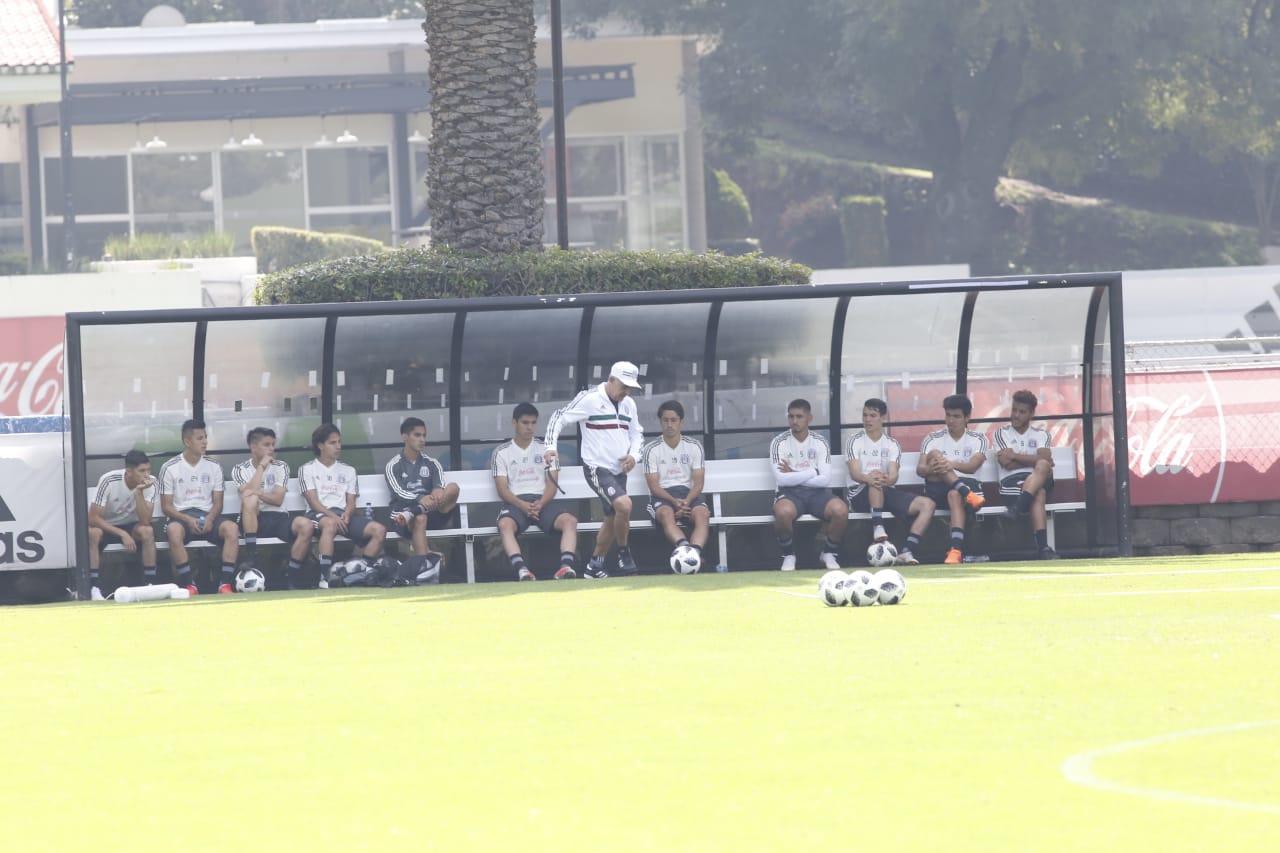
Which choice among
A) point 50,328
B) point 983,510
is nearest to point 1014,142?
point 50,328

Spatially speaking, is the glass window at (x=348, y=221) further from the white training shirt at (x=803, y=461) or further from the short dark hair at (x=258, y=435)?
Answer: the white training shirt at (x=803, y=461)

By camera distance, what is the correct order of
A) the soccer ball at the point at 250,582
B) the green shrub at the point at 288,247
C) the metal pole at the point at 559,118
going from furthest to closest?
the green shrub at the point at 288,247 < the metal pole at the point at 559,118 < the soccer ball at the point at 250,582

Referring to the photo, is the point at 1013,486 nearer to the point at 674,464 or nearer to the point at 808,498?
the point at 808,498

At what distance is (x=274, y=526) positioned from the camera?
602 inches

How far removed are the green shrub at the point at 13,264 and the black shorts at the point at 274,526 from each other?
2572cm

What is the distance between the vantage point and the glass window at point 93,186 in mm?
43688

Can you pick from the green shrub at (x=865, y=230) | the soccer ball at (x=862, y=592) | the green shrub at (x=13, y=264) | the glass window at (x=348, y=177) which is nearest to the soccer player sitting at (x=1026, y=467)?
the soccer ball at (x=862, y=592)

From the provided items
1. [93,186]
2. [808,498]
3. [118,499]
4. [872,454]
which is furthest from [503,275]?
[93,186]

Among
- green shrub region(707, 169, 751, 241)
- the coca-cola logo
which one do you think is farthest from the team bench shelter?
green shrub region(707, 169, 751, 241)

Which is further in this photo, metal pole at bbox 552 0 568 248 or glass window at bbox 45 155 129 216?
glass window at bbox 45 155 129 216

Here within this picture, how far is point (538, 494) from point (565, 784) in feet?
30.8

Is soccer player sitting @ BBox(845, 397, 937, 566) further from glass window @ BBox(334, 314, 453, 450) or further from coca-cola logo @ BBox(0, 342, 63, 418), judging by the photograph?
coca-cola logo @ BBox(0, 342, 63, 418)

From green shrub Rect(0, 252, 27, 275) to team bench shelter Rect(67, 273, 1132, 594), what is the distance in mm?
24831

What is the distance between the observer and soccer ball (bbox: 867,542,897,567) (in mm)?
14742
